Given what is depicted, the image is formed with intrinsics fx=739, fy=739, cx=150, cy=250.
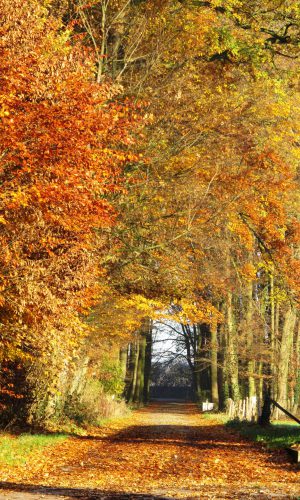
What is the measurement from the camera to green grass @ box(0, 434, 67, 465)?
15.9 meters

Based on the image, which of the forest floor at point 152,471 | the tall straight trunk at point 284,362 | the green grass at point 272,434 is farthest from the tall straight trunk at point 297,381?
the forest floor at point 152,471

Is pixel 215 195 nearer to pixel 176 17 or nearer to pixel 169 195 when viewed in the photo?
pixel 169 195

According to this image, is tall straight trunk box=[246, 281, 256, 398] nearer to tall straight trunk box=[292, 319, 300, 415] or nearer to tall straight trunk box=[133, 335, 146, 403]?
tall straight trunk box=[292, 319, 300, 415]

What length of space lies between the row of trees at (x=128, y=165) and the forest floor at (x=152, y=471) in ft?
7.49

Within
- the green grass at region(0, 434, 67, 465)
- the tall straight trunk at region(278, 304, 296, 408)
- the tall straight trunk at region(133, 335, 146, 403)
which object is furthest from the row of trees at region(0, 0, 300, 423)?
the tall straight trunk at region(133, 335, 146, 403)

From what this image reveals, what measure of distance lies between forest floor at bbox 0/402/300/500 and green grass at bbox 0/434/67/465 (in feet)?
0.83

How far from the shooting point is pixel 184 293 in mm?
23047

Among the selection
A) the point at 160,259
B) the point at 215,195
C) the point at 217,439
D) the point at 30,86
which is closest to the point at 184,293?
the point at 160,259

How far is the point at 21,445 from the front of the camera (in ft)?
61.2

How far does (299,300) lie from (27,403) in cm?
1002

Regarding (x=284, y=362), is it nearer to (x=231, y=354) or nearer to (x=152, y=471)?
(x=231, y=354)

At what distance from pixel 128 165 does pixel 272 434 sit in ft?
29.9

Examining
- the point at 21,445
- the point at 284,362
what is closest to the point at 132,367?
the point at 284,362

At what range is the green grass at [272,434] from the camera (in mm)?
19766
